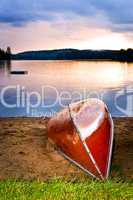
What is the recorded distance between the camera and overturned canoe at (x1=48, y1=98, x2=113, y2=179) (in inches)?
318

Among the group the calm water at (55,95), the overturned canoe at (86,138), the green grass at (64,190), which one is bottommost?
the calm water at (55,95)

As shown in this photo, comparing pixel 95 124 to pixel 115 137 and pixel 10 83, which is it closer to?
pixel 115 137

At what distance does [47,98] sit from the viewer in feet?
Result: 157

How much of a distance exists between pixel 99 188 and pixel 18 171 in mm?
1482

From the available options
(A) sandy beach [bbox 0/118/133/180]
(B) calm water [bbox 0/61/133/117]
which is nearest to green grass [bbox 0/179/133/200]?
(A) sandy beach [bbox 0/118/133/180]

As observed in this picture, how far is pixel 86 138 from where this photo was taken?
8.20m

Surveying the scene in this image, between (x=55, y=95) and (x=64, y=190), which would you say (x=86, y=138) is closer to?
(x=64, y=190)

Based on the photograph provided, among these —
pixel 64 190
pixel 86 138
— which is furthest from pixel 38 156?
pixel 64 190

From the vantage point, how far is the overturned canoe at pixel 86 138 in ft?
26.5

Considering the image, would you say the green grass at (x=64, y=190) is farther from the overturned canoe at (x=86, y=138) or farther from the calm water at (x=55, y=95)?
the calm water at (x=55, y=95)

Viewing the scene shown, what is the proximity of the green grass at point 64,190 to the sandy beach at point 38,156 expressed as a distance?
1.67 ft

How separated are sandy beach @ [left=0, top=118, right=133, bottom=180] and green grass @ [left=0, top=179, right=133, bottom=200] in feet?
1.67

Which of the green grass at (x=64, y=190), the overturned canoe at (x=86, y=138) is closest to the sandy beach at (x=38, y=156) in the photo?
the overturned canoe at (x=86, y=138)

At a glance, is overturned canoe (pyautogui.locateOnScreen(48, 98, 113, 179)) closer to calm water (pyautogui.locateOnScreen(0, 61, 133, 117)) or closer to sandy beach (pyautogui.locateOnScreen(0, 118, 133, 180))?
sandy beach (pyautogui.locateOnScreen(0, 118, 133, 180))
